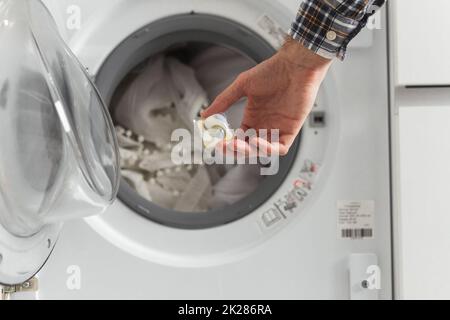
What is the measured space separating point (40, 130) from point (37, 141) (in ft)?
0.05

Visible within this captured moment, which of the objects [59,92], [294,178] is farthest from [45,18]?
[294,178]

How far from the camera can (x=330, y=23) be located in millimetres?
1052

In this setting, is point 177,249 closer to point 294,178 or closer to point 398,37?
point 294,178

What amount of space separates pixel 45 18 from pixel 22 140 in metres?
0.18

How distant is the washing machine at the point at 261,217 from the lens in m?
1.17

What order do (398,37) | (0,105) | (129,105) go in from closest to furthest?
1. (0,105)
2. (398,37)
3. (129,105)

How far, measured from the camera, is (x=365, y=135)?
1190 millimetres

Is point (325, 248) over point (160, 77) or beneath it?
beneath

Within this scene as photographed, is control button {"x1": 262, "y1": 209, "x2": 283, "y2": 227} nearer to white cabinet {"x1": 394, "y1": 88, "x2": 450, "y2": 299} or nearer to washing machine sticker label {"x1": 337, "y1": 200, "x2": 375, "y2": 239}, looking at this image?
washing machine sticker label {"x1": 337, "y1": 200, "x2": 375, "y2": 239}

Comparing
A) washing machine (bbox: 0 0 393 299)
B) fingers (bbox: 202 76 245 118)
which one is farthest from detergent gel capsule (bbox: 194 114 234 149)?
Answer: washing machine (bbox: 0 0 393 299)

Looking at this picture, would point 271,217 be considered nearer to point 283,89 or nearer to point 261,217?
point 261,217

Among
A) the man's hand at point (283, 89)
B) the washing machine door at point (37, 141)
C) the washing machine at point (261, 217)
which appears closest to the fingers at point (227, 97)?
the man's hand at point (283, 89)

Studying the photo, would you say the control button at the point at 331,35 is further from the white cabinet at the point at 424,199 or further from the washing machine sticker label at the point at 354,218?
the washing machine sticker label at the point at 354,218
